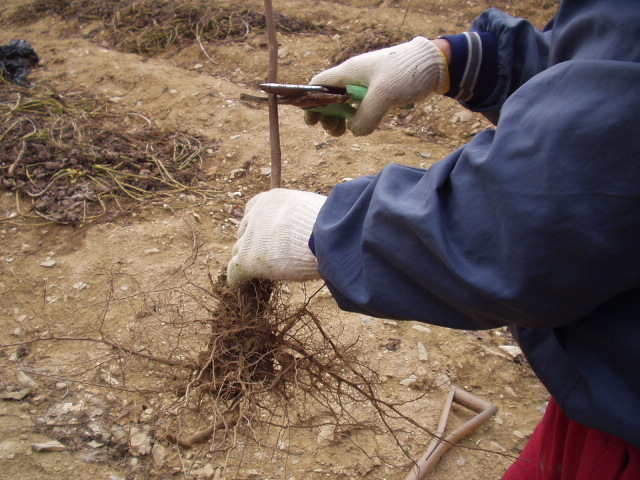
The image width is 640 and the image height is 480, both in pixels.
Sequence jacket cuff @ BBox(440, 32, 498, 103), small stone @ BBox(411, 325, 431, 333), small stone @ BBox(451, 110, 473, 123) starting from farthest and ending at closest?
1. small stone @ BBox(451, 110, 473, 123)
2. small stone @ BBox(411, 325, 431, 333)
3. jacket cuff @ BBox(440, 32, 498, 103)

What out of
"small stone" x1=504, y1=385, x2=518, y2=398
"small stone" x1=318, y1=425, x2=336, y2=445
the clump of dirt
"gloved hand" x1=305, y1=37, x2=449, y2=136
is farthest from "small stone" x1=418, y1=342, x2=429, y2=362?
the clump of dirt

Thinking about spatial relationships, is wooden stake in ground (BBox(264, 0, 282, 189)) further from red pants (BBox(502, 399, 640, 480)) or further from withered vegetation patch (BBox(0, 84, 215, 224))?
withered vegetation patch (BBox(0, 84, 215, 224))

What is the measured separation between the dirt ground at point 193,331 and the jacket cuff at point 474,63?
988 millimetres

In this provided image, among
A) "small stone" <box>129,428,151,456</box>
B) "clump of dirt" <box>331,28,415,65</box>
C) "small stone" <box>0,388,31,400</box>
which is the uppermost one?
"clump of dirt" <box>331,28,415,65</box>

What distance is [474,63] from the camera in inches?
62.1

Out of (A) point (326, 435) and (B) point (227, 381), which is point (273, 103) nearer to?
(B) point (227, 381)

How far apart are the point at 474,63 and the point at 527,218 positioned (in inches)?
38.6

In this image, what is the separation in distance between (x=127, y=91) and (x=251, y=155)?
1723 millimetres

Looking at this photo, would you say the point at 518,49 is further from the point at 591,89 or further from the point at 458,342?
the point at 458,342

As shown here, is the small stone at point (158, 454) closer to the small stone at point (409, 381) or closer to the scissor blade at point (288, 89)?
the small stone at point (409, 381)

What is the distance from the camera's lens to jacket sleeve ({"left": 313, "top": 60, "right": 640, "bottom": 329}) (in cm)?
71

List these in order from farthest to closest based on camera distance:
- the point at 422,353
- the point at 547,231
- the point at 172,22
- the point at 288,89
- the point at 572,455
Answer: the point at 172,22 < the point at 422,353 < the point at 288,89 < the point at 572,455 < the point at 547,231

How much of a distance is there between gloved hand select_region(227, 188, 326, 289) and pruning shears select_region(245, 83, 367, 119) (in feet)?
0.99

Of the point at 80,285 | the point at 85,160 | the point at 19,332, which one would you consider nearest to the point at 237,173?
the point at 85,160
